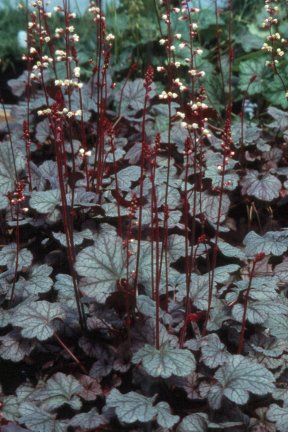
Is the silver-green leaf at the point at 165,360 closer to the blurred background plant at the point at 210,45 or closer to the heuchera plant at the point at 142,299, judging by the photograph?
the heuchera plant at the point at 142,299

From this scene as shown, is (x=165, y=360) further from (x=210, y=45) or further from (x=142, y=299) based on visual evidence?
(x=210, y=45)

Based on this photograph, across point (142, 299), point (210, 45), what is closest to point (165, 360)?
point (142, 299)

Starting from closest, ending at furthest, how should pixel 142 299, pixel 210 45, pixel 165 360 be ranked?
pixel 165 360 → pixel 142 299 → pixel 210 45

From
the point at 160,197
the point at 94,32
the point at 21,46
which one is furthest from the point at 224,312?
the point at 21,46

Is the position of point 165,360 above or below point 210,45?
below

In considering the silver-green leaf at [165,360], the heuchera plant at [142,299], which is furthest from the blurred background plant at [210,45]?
the silver-green leaf at [165,360]

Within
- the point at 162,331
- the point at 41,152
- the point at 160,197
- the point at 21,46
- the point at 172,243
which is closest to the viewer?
the point at 162,331

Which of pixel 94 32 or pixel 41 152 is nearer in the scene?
pixel 41 152

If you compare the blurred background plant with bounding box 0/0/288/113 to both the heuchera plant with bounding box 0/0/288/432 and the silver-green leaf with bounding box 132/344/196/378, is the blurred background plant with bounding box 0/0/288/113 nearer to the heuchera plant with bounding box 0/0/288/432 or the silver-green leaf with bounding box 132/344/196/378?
the heuchera plant with bounding box 0/0/288/432

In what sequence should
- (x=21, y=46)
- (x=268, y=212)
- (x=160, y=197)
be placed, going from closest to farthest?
(x=160, y=197) < (x=268, y=212) < (x=21, y=46)

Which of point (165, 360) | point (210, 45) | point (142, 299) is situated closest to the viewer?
point (165, 360)

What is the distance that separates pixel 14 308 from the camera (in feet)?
7.88

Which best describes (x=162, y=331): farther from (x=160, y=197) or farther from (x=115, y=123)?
(x=115, y=123)

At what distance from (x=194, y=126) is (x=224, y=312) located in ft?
2.23
